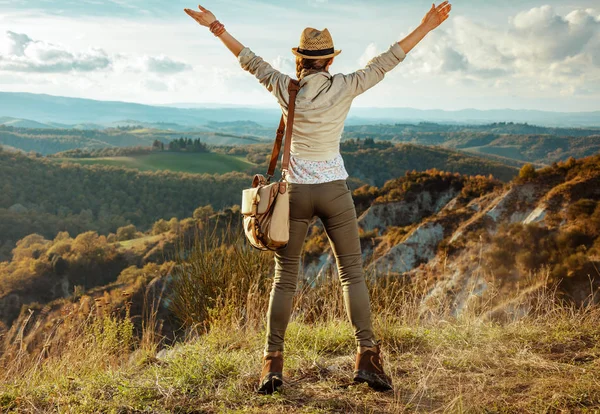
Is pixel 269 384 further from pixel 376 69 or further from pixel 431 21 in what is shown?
pixel 431 21

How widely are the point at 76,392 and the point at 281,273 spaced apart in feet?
4.08

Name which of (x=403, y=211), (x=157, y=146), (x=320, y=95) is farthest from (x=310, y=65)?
(x=157, y=146)

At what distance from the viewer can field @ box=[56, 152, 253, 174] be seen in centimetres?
9915

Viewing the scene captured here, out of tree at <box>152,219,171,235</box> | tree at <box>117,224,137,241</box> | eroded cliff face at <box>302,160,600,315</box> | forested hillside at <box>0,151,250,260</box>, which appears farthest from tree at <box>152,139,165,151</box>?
eroded cliff face at <box>302,160,600,315</box>

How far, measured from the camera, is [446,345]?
3395 millimetres

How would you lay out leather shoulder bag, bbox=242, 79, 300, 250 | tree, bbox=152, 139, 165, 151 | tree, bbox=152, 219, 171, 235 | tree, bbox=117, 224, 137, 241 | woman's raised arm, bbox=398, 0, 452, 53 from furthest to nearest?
tree, bbox=152, 139, 165, 151
tree, bbox=117, 224, 137, 241
tree, bbox=152, 219, 171, 235
woman's raised arm, bbox=398, 0, 452, 53
leather shoulder bag, bbox=242, 79, 300, 250

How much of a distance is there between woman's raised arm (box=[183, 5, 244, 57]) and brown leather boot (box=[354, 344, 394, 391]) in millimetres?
1780

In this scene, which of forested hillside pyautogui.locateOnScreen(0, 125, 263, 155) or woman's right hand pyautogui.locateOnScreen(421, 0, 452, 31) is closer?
woman's right hand pyautogui.locateOnScreen(421, 0, 452, 31)

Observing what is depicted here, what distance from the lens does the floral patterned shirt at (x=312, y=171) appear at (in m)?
2.54

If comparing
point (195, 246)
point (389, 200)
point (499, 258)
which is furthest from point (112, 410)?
point (389, 200)

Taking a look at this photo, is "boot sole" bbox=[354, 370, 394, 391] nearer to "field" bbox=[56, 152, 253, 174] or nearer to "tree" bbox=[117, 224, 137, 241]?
"tree" bbox=[117, 224, 137, 241]

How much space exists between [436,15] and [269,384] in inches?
89.2

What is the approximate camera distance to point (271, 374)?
263 cm

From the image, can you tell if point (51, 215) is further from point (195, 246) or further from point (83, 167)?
point (195, 246)
